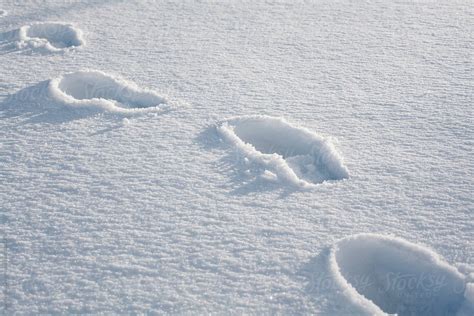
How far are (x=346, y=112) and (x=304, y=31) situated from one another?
81 centimetres

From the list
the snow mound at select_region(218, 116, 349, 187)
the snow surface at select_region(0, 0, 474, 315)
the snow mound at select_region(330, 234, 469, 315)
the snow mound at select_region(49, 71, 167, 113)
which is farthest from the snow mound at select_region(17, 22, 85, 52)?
the snow mound at select_region(330, 234, 469, 315)

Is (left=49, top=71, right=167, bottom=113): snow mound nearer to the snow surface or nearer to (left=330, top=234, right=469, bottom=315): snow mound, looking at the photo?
the snow surface

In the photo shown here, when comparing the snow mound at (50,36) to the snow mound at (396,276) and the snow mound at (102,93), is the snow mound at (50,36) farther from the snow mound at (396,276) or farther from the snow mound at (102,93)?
the snow mound at (396,276)

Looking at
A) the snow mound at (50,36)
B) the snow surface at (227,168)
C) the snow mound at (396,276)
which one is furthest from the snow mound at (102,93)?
the snow mound at (396,276)

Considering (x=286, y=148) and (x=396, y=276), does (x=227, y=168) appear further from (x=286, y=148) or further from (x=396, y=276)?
(x=396, y=276)

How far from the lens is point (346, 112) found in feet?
6.32

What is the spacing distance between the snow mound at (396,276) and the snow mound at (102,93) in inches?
39.1

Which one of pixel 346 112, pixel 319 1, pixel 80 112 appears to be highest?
pixel 319 1

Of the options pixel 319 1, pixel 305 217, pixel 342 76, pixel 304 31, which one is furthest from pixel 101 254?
pixel 319 1

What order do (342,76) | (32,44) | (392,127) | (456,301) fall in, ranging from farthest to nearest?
1. (32,44)
2. (342,76)
3. (392,127)
4. (456,301)

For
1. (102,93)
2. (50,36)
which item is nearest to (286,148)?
(102,93)

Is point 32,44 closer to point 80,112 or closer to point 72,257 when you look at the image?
point 80,112

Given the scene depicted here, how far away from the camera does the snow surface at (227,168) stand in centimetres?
129

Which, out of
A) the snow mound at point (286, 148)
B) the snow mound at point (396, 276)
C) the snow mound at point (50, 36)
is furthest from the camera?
the snow mound at point (50, 36)
